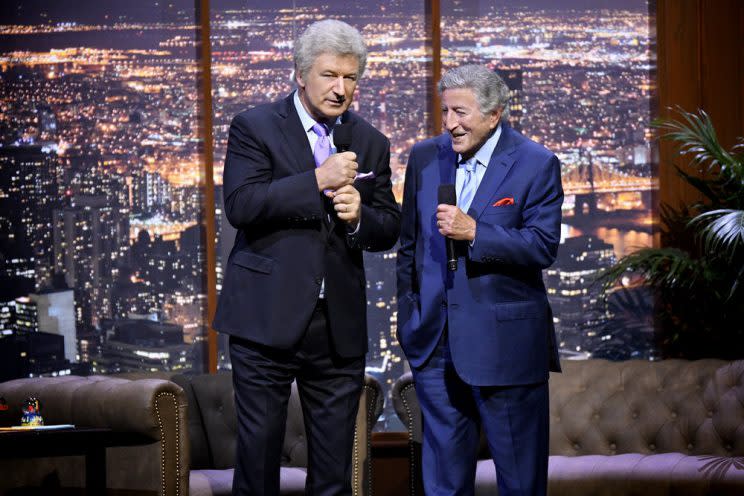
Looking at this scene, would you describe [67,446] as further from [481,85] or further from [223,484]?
[481,85]

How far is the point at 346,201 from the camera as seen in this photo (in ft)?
9.18

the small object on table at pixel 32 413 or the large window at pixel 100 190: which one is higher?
the large window at pixel 100 190

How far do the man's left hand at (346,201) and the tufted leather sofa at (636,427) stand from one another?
1.98 meters

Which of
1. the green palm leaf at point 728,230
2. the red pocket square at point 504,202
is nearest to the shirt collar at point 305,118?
the red pocket square at point 504,202

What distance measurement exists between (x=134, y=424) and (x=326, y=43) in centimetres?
203

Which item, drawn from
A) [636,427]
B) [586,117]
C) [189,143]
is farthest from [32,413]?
[586,117]

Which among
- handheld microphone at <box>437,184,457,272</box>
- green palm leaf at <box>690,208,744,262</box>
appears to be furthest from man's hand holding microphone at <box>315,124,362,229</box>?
green palm leaf at <box>690,208,744,262</box>

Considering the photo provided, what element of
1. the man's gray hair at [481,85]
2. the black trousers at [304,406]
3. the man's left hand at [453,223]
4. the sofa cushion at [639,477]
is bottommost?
the sofa cushion at [639,477]

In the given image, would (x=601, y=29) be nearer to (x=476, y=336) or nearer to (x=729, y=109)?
(x=729, y=109)

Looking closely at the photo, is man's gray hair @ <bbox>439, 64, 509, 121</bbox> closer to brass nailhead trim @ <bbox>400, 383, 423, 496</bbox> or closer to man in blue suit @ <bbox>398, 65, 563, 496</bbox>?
man in blue suit @ <bbox>398, 65, 563, 496</bbox>

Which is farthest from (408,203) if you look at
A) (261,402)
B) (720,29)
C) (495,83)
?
(720,29)

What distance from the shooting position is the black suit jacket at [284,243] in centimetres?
281

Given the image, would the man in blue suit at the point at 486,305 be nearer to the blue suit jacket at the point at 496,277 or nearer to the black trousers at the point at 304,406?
the blue suit jacket at the point at 496,277

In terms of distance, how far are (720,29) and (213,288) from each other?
318 centimetres
